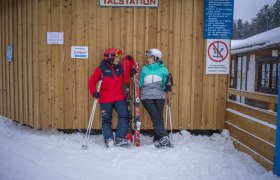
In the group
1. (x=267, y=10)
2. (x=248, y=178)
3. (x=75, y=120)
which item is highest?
(x=267, y=10)

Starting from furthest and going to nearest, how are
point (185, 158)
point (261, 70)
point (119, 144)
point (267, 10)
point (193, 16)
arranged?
point (267, 10)
point (261, 70)
point (193, 16)
point (119, 144)
point (185, 158)

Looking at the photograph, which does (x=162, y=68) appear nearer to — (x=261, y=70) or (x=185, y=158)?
(x=185, y=158)

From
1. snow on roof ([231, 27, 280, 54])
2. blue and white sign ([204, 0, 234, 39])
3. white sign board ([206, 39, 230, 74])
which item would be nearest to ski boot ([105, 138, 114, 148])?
white sign board ([206, 39, 230, 74])

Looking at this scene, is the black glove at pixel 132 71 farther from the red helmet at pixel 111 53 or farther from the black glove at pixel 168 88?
the black glove at pixel 168 88

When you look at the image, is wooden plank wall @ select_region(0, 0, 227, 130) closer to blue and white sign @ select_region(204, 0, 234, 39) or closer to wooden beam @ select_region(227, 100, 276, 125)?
blue and white sign @ select_region(204, 0, 234, 39)

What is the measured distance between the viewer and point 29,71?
6871 millimetres

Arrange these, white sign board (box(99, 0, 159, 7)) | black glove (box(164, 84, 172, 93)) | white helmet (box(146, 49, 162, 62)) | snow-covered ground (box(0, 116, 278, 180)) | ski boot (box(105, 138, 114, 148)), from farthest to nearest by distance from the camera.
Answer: white sign board (box(99, 0, 159, 7)) → white helmet (box(146, 49, 162, 62)) → black glove (box(164, 84, 172, 93)) → ski boot (box(105, 138, 114, 148)) → snow-covered ground (box(0, 116, 278, 180))

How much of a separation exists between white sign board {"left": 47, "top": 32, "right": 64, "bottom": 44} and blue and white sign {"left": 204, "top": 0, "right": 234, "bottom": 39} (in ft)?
10.7

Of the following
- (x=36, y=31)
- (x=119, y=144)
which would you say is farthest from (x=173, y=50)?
(x=36, y=31)

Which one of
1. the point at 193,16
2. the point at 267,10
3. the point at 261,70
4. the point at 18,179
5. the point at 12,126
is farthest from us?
the point at 267,10

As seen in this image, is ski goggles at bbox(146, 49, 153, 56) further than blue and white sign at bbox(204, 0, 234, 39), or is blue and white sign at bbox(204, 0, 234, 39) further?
blue and white sign at bbox(204, 0, 234, 39)

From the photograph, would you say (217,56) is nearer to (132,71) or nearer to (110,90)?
(132,71)

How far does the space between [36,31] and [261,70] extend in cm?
1010

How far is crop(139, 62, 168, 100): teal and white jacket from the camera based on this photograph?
237 inches
